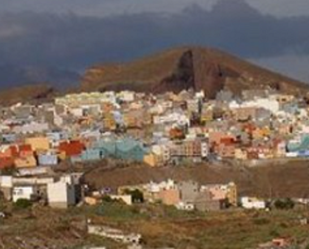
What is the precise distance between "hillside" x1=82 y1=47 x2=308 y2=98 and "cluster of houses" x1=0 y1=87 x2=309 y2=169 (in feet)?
38.1

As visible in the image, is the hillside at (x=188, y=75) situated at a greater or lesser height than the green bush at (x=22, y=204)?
greater

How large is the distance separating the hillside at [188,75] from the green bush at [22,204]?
54.0 m

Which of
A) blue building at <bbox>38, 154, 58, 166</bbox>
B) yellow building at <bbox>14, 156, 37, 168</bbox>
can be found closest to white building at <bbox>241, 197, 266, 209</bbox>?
blue building at <bbox>38, 154, 58, 166</bbox>

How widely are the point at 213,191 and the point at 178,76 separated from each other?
5950cm

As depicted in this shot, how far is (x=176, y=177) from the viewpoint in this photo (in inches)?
2756

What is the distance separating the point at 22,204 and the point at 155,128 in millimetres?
26186

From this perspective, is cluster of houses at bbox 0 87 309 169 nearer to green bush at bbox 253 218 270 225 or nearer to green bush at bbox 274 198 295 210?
green bush at bbox 274 198 295 210

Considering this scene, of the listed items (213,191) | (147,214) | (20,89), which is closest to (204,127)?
(213,191)

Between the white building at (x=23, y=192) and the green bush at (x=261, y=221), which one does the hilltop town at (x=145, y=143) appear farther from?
the green bush at (x=261, y=221)

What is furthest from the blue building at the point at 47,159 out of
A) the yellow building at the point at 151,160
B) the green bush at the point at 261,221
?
the green bush at the point at 261,221

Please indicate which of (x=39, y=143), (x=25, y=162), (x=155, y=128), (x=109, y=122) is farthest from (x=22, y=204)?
(x=109, y=122)

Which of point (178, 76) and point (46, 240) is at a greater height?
point (178, 76)

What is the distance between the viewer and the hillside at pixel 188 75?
120 meters

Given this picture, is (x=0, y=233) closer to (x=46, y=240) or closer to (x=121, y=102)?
(x=46, y=240)
